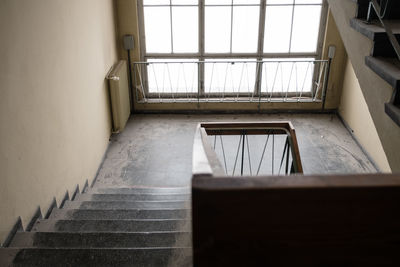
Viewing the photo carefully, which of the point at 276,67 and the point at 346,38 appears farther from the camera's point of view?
the point at 276,67

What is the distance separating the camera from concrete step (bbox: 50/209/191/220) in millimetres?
2889

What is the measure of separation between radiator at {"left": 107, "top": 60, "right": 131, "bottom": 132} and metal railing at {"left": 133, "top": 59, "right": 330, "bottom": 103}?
36cm

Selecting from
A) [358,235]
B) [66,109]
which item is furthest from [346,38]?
[66,109]

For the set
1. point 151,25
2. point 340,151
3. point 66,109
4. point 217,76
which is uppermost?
point 151,25

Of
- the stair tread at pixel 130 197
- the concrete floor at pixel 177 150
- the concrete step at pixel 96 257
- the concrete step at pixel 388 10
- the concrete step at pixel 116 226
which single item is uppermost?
the concrete step at pixel 388 10

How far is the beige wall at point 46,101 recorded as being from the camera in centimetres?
243

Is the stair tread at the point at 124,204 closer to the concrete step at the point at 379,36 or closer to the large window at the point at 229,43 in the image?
the concrete step at the point at 379,36

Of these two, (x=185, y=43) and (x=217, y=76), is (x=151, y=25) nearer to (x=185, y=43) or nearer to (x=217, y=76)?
(x=185, y=43)

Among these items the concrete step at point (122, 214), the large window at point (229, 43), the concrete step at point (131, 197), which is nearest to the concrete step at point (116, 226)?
the concrete step at point (122, 214)

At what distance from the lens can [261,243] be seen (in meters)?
0.83

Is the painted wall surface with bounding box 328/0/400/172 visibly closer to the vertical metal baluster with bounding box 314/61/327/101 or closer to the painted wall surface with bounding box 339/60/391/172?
the painted wall surface with bounding box 339/60/391/172

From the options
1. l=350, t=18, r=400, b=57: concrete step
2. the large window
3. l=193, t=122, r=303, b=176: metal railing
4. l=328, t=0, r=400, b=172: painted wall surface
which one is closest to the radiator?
the large window

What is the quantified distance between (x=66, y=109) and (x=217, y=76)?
3062mm

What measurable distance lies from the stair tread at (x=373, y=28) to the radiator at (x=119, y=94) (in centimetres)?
332
